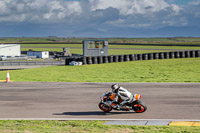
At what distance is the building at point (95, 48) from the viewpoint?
43625 mm

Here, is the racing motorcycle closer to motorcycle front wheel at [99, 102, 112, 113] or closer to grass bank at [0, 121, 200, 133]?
motorcycle front wheel at [99, 102, 112, 113]

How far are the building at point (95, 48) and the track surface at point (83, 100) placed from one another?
70.4ft

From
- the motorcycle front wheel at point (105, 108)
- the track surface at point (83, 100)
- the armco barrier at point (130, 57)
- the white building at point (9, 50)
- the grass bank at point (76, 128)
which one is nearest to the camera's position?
the grass bank at point (76, 128)

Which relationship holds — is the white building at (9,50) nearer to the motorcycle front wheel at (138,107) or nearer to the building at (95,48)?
the building at (95,48)

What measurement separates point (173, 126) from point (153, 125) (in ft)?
2.04

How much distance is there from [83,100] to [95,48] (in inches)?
1107

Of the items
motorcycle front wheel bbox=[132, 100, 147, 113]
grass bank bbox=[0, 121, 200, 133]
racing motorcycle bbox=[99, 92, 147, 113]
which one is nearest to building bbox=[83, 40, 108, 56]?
racing motorcycle bbox=[99, 92, 147, 113]

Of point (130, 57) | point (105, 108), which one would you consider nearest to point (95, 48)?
point (130, 57)

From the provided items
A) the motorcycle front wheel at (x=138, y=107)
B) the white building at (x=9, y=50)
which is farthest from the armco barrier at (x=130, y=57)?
the white building at (x=9, y=50)

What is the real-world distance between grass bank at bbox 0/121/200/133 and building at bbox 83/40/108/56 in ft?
106

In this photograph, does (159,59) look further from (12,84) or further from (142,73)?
(12,84)

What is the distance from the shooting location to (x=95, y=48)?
43875 millimetres

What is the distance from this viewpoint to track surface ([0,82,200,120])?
1280 centimetres

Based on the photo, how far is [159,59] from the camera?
39562mm
